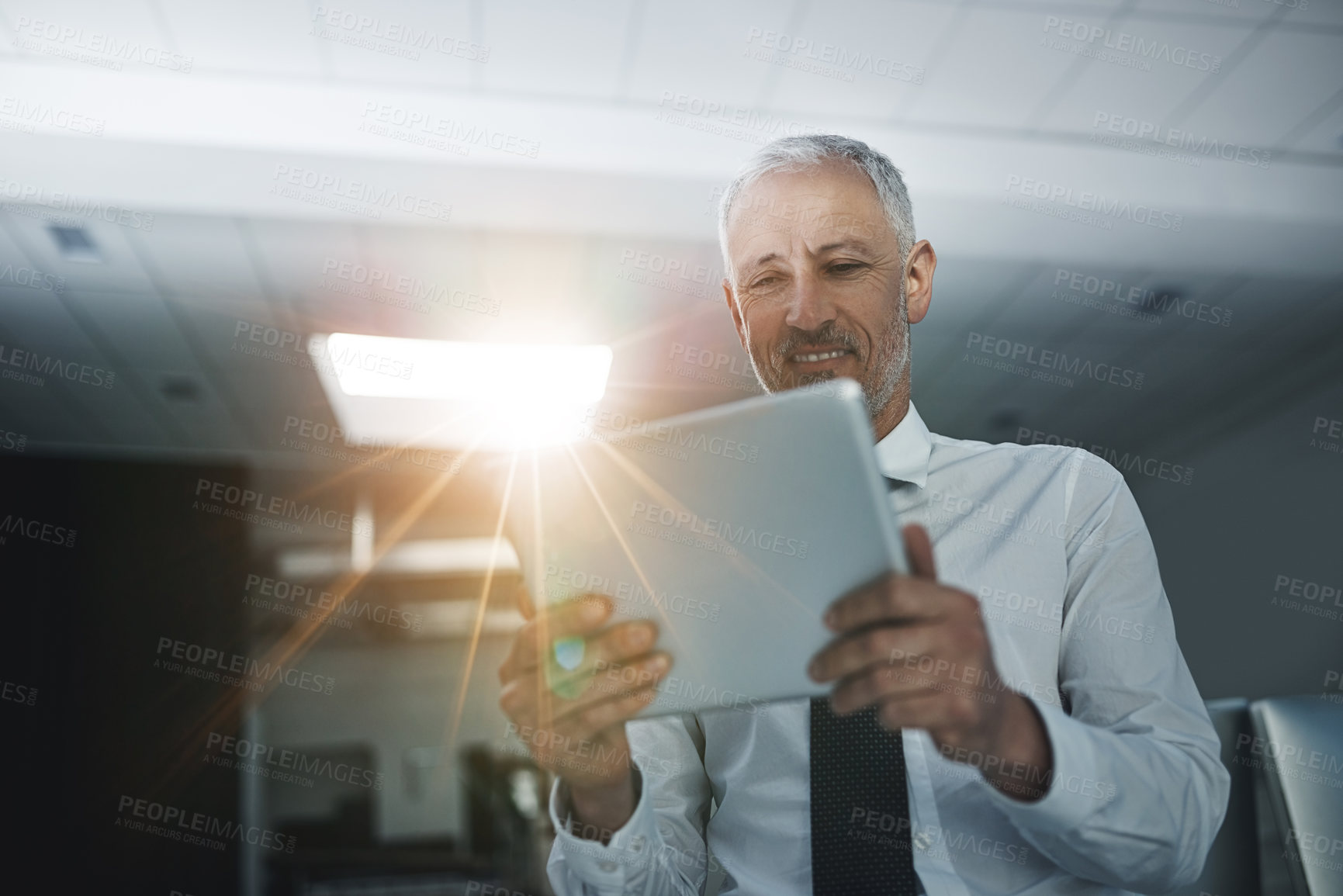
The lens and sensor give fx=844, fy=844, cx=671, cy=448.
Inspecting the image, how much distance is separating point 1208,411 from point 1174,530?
1.02m

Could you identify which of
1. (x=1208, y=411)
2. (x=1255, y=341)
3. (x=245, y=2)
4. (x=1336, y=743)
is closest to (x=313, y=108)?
(x=245, y=2)

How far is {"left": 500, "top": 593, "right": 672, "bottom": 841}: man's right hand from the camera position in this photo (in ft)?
3.02

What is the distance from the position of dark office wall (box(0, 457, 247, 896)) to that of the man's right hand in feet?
13.3

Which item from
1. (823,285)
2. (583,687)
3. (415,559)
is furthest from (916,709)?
(415,559)

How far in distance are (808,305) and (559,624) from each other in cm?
77

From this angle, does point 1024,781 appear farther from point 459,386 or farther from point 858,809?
point 459,386

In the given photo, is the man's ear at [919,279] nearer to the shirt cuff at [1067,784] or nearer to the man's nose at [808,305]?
the man's nose at [808,305]

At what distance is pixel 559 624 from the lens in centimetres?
93

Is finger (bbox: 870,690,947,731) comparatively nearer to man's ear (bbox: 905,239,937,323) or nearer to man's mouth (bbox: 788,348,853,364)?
man's mouth (bbox: 788,348,853,364)

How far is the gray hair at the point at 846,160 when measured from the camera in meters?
1.56

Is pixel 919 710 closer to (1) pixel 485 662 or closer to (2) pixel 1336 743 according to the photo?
(2) pixel 1336 743

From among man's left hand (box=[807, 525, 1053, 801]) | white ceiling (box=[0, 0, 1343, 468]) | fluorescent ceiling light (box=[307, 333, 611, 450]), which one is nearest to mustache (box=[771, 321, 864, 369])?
man's left hand (box=[807, 525, 1053, 801])

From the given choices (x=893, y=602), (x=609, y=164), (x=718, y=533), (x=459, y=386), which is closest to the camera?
(x=893, y=602)

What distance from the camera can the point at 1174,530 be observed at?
6.03 metres
